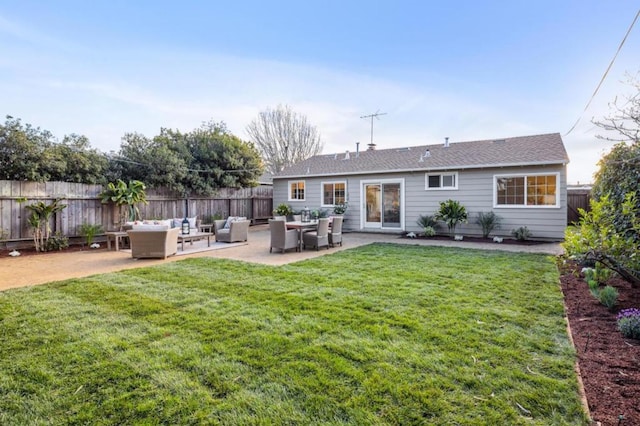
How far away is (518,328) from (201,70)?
11.2m

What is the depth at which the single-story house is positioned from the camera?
402 inches

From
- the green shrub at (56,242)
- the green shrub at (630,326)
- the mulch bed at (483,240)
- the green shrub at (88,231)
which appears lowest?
the green shrub at (630,326)

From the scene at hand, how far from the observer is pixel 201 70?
1092 centimetres

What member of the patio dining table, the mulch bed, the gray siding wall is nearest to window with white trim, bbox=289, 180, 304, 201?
the gray siding wall

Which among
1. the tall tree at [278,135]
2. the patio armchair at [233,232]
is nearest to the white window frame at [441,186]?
the patio armchair at [233,232]

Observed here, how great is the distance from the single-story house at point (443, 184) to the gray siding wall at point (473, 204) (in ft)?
0.08

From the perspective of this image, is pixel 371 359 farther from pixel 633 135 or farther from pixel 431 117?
pixel 431 117

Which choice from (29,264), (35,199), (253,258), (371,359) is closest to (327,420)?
(371,359)

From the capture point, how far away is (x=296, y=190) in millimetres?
15242

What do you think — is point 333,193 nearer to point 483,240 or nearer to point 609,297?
point 483,240

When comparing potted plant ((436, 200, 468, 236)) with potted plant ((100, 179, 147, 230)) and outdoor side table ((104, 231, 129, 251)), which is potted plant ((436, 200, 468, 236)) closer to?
outdoor side table ((104, 231, 129, 251))

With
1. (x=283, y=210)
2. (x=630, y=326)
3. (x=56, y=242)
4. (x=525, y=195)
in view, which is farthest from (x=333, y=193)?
(x=630, y=326)

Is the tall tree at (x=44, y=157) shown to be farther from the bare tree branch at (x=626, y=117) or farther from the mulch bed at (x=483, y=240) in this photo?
the bare tree branch at (x=626, y=117)

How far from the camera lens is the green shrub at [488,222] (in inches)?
425
